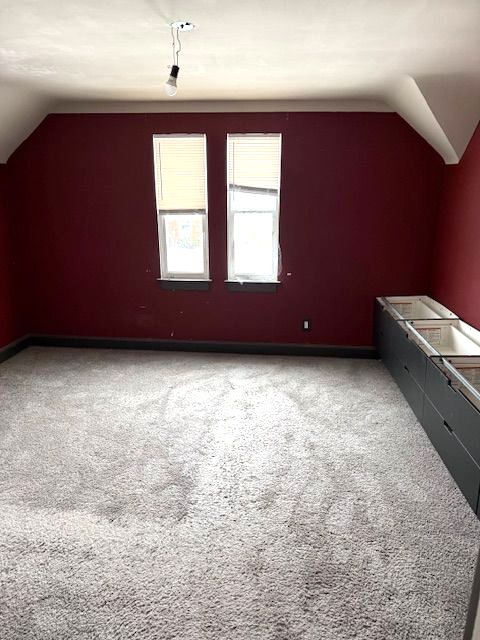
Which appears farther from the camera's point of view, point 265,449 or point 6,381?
point 6,381

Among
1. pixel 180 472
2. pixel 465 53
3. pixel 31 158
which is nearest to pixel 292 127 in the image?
pixel 465 53

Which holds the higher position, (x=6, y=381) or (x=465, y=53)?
(x=465, y=53)

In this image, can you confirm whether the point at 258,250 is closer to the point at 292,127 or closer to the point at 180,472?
the point at 292,127

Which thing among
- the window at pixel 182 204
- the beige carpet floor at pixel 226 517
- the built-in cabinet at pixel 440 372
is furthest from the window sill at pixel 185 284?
the built-in cabinet at pixel 440 372

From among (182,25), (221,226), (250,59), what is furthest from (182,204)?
(182,25)

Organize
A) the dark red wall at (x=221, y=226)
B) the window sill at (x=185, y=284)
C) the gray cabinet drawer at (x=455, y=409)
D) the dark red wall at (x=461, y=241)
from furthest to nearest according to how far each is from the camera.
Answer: the window sill at (x=185, y=284)
the dark red wall at (x=221, y=226)
the dark red wall at (x=461, y=241)
the gray cabinet drawer at (x=455, y=409)

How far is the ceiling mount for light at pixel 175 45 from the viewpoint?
7.64 feet

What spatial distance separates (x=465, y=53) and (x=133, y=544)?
128 inches

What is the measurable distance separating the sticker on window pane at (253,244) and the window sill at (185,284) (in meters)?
0.37

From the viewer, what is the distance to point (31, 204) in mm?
4742

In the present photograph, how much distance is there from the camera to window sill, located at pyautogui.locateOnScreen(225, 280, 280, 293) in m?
4.67

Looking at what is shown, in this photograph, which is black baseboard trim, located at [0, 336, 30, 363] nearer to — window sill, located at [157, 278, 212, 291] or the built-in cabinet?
window sill, located at [157, 278, 212, 291]

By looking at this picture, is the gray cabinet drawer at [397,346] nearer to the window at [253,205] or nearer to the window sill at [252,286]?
the window sill at [252,286]

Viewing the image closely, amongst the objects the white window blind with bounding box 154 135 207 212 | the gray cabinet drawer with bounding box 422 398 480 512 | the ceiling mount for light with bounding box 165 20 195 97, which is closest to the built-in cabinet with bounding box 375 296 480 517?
the gray cabinet drawer with bounding box 422 398 480 512
